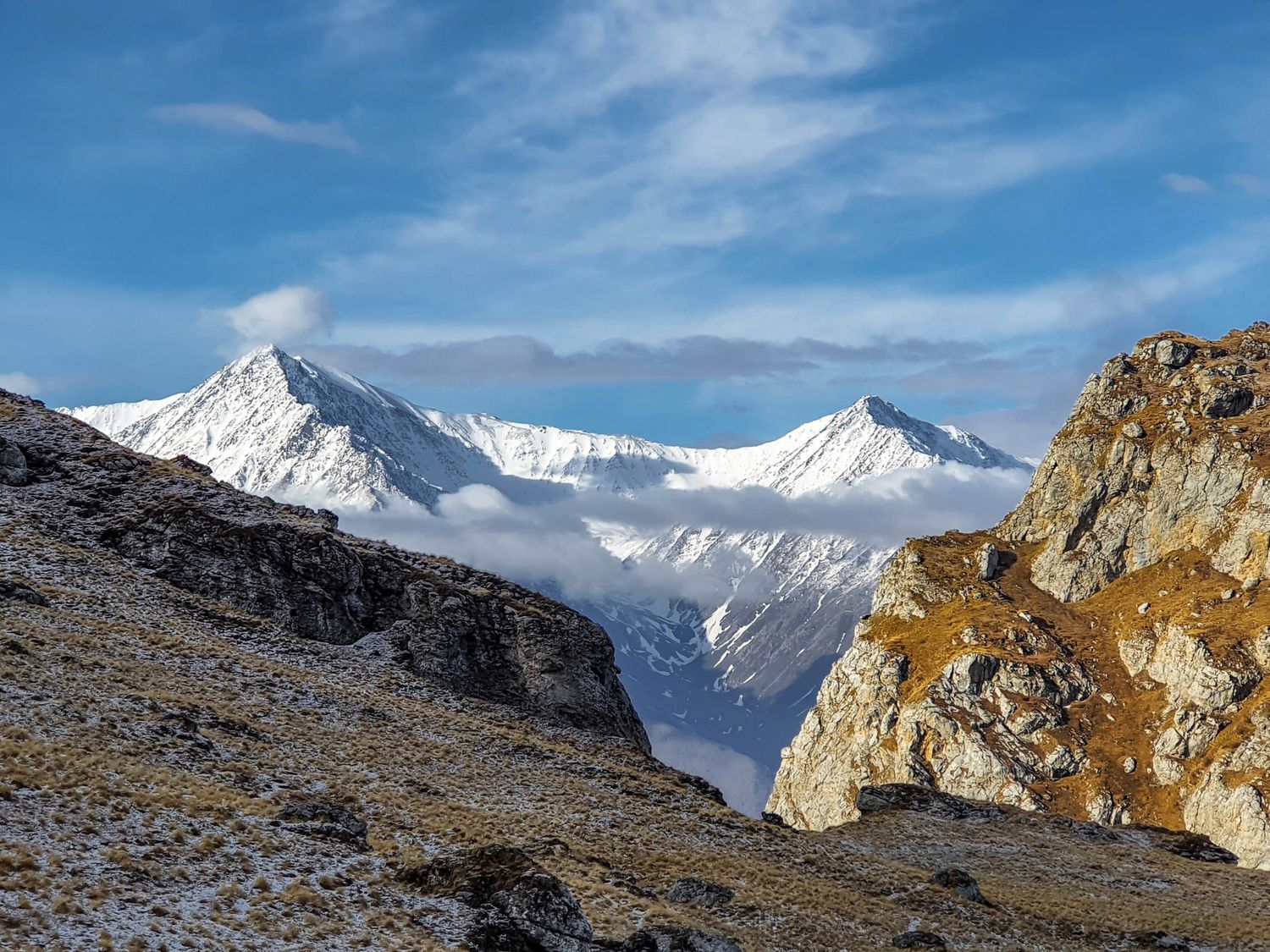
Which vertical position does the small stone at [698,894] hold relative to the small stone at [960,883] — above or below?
below

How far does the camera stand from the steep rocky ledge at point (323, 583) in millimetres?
78625

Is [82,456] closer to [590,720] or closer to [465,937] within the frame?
[590,720]

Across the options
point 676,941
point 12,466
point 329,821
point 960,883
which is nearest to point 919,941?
point 960,883

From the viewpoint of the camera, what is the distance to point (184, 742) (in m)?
48.4

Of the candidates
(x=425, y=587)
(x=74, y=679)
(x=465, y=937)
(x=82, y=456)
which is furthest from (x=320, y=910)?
(x=82, y=456)

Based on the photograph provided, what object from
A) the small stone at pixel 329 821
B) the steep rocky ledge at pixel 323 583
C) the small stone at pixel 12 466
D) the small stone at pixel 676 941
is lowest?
→ the small stone at pixel 676 941

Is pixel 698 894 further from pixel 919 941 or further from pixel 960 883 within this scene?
pixel 960 883

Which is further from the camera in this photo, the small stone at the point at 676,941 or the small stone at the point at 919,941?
the small stone at the point at 919,941

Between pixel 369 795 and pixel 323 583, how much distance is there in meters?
32.9

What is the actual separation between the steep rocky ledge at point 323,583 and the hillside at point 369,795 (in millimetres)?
227

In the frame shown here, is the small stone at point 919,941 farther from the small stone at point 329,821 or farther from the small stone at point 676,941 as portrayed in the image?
the small stone at point 329,821

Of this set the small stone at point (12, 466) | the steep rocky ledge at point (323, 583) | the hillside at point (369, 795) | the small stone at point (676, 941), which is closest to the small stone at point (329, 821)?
the hillside at point (369, 795)

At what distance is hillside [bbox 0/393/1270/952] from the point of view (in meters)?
35.1

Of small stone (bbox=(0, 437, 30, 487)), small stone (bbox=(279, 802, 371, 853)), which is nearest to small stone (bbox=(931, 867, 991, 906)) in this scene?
small stone (bbox=(279, 802, 371, 853))
